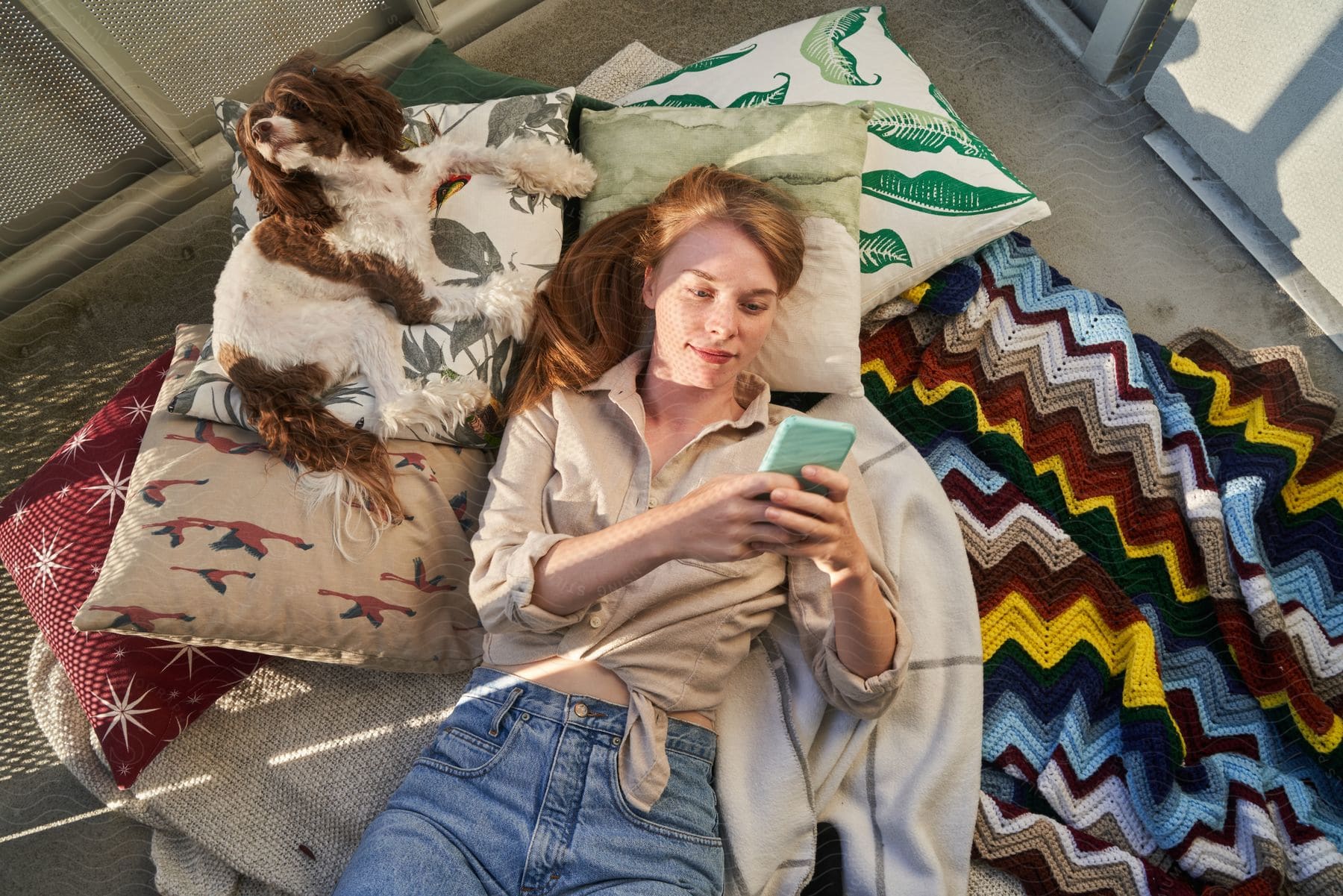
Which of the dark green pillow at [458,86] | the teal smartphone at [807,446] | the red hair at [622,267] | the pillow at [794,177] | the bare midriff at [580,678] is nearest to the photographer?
the teal smartphone at [807,446]

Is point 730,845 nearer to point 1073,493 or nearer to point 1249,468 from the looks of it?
point 1073,493

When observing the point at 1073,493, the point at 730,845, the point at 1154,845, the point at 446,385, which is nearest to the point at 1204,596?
the point at 1073,493

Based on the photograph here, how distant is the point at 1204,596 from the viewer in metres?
1.35

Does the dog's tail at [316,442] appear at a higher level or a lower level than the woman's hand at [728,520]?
lower

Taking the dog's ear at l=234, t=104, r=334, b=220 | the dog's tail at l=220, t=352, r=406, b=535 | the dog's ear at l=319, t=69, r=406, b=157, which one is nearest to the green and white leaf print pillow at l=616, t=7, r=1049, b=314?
the dog's ear at l=319, t=69, r=406, b=157

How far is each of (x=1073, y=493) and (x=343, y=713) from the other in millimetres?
1240

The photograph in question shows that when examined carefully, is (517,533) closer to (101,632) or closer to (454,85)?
(101,632)

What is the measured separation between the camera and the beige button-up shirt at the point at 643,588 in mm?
1100

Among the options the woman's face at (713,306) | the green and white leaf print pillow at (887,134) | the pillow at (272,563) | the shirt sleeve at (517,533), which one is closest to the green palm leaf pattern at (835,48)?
the green and white leaf print pillow at (887,134)

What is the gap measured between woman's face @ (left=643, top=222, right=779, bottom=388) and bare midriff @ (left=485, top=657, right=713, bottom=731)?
0.42 m

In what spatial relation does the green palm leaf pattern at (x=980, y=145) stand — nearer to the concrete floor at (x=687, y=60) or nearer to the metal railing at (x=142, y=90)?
the concrete floor at (x=687, y=60)

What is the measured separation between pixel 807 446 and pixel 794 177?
71 centimetres

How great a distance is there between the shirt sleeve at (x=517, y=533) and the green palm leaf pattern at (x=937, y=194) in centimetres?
73

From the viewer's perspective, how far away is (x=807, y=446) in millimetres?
857
